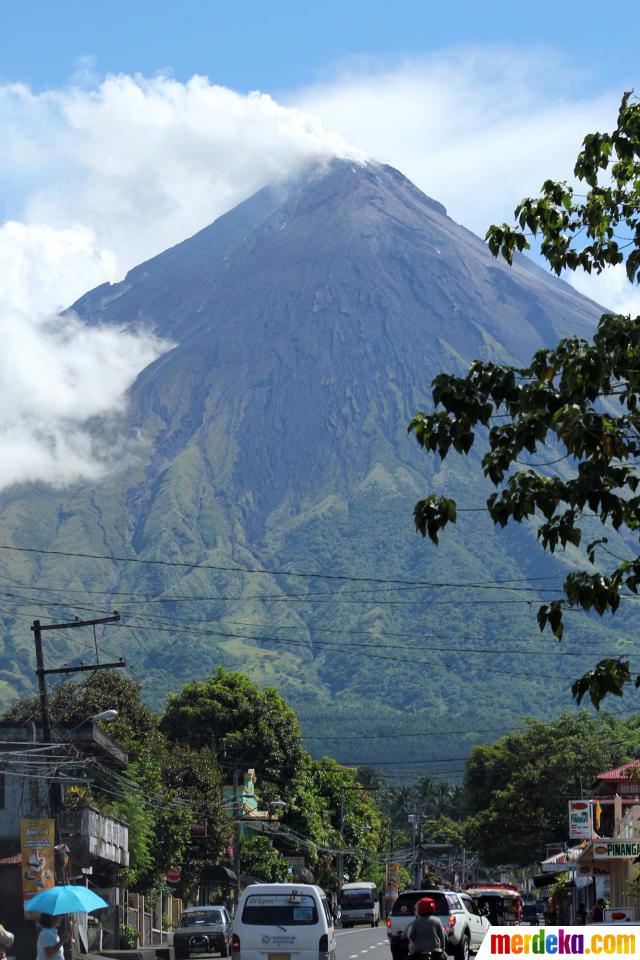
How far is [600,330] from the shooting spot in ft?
40.2

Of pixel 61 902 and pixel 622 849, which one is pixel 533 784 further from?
pixel 61 902

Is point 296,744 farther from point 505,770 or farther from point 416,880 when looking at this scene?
point 416,880

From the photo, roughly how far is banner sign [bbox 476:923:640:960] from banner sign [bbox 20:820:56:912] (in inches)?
1360

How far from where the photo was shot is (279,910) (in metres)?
27.4

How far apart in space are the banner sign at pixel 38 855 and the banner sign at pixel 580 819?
69.7 feet

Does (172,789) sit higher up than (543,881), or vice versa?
(172,789)

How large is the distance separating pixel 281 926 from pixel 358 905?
216 ft

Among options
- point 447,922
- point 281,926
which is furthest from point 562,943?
point 447,922

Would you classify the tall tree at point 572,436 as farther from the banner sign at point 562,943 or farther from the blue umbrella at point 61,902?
the blue umbrella at point 61,902

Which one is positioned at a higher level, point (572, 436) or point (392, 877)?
point (572, 436)

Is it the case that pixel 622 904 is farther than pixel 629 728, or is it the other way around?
pixel 629 728

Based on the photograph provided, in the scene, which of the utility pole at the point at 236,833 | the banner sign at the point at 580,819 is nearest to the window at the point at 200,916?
the banner sign at the point at 580,819

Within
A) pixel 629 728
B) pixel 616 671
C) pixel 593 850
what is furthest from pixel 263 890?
pixel 629 728

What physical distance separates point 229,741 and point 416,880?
99.2 metres
